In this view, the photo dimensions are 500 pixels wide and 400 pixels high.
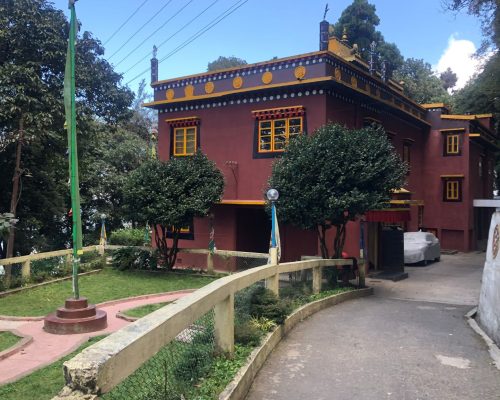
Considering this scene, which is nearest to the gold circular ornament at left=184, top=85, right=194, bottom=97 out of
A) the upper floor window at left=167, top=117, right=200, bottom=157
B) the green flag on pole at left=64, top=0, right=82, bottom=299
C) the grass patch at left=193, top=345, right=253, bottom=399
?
the upper floor window at left=167, top=117, right=200, bottom=157

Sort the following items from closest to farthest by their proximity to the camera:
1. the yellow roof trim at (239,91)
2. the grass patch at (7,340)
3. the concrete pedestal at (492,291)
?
1. the concrete pedestal at (492,291)
2. the grass patch at (7,340)
3. the yellow roof trim at (239,91)

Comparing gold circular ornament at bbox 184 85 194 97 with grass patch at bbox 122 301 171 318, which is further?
gold circular ornament at bbox 184 85 194 97

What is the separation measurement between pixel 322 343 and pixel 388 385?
6.54 ft

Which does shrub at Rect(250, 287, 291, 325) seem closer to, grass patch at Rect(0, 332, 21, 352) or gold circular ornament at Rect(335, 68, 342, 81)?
grass patch at Rect(0, 332, 21, 352)

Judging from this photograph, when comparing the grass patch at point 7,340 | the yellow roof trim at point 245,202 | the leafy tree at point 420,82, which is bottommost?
the grass patch at point 7,340

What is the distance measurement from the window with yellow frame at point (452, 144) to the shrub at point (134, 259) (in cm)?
1740

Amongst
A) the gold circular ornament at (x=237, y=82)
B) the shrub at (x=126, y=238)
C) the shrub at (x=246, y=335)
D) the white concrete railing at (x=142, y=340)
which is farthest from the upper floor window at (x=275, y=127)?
the white concrete railing at (x=142, y=340)

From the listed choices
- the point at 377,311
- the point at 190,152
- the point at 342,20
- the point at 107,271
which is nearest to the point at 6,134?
the point at 107,271

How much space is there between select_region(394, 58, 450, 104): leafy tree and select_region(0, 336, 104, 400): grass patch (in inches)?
1558

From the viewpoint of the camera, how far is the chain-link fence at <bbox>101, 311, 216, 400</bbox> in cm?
398

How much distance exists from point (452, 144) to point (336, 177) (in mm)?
16286

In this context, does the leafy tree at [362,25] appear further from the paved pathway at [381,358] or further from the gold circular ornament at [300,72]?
the paved pathway at [381,358]

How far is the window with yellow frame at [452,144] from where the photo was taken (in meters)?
26.3

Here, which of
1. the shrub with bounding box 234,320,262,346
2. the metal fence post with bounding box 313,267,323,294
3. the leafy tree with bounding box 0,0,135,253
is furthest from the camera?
the leafy tree with bounding box 0,0,135,253
